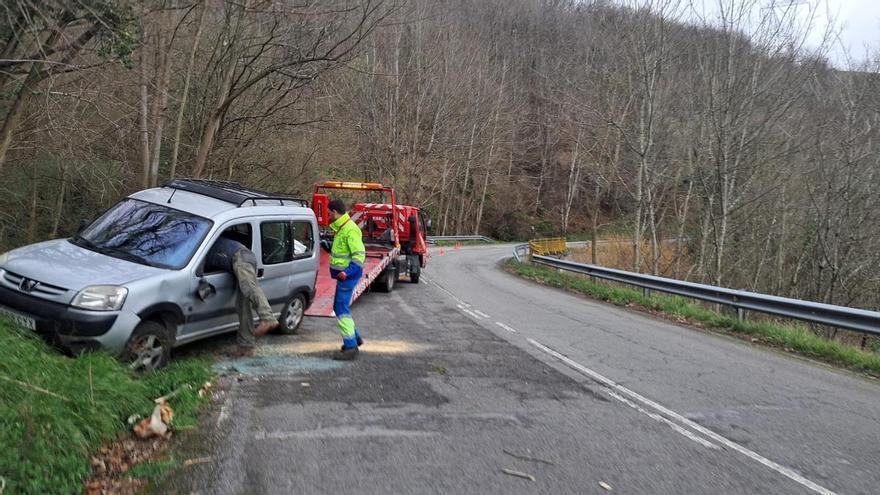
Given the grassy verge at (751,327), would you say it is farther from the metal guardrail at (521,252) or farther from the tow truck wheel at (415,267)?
the metal guardrail at (521,252)

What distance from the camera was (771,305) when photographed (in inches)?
466

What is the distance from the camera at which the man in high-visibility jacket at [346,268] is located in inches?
295

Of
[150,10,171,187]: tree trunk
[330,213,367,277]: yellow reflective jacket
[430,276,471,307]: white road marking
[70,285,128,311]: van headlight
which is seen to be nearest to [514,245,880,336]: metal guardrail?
[430,276,471,307]: white road marking

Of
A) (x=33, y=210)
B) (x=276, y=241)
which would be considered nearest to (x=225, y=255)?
(x=276, y=241)

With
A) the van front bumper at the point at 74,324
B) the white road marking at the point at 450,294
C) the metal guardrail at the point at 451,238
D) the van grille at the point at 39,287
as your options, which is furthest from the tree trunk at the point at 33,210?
the metal guardrail at the point at 451,238

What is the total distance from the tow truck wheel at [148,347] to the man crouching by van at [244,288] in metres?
0.96

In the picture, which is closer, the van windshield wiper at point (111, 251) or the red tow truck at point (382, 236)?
the van windshield wiper at point (111, 251)

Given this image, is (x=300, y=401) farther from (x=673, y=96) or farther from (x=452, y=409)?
(x=673, y=96)

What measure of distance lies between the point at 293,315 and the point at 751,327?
28.0 ft

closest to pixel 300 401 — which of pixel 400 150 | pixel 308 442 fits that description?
pixel 308 442

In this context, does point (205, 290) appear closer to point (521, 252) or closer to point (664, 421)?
point (664, 421)

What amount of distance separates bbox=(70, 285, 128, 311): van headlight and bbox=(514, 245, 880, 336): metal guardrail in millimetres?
10164

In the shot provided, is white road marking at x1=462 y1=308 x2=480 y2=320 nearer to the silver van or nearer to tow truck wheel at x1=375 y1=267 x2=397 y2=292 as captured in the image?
tow truck wheel at x1=375 y1=267 x2=397 y2=292

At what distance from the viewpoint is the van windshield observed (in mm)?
6711
